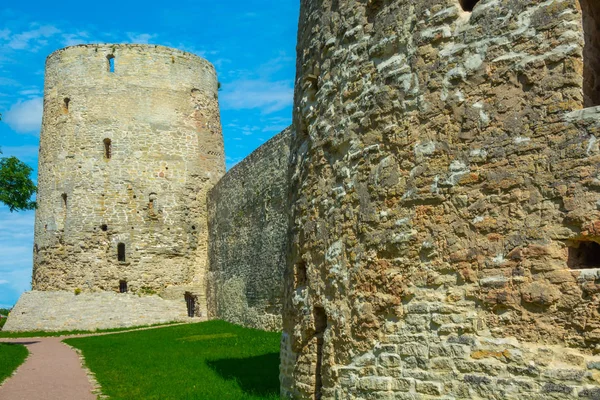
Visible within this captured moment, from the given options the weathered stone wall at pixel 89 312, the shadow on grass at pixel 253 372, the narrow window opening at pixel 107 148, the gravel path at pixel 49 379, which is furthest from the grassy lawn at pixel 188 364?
the narrow window opening at pixel 107 148

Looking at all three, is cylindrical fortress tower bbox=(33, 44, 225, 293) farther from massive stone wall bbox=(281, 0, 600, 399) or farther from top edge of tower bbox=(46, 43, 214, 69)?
massive stone wall bbox=(281, 0, 600, 399)

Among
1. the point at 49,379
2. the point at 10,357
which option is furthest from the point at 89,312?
the point at 49,379

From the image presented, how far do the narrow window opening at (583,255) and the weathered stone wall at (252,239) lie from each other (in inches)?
456

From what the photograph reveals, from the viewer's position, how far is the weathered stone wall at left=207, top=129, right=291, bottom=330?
17.6m

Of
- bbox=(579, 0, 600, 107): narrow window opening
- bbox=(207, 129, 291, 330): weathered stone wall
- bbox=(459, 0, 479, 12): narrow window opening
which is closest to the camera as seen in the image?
bbox=(579, 0, 600, 107): narrow window opening

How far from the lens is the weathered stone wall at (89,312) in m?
23.7

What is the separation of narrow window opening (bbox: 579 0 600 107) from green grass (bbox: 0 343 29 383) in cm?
1040

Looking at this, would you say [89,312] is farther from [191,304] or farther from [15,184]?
[15,184]

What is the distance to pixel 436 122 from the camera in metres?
5.80

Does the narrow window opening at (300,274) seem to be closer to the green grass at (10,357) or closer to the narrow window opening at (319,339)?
the narrow window opening at (319,339)

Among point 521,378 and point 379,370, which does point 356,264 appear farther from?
point 521,378

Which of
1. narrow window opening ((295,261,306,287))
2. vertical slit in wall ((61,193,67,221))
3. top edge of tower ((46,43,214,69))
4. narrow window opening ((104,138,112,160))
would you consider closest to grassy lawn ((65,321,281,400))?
narrow window opening ((295,261,306,287))

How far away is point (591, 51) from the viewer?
5.18m

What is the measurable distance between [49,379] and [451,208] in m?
8.85
